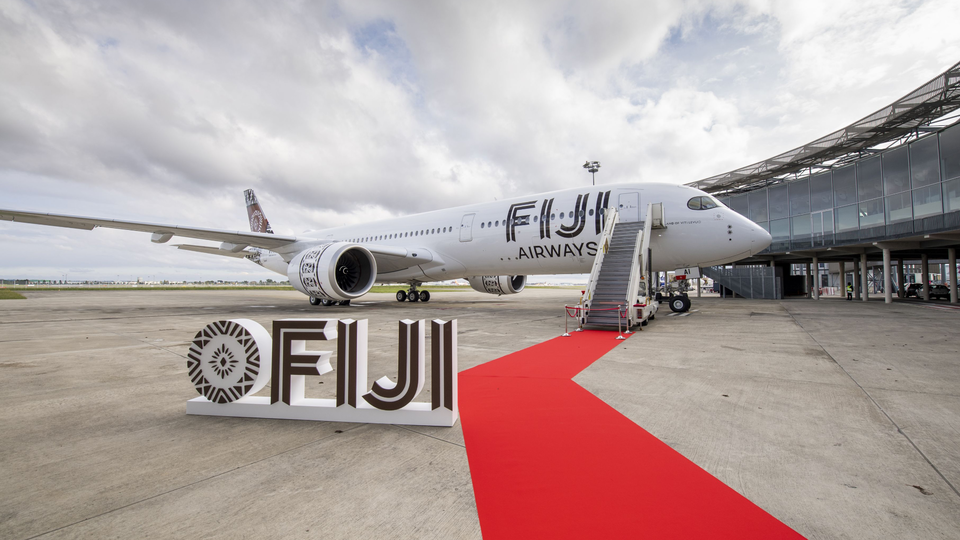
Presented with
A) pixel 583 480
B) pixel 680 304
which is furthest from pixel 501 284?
pixel 583 480

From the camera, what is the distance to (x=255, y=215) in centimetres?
2195

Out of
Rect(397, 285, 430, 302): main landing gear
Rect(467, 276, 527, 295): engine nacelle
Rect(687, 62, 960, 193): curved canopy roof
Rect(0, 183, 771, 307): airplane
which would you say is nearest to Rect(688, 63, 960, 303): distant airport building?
Rect(687, 62, 960, 193): curved canopy roof

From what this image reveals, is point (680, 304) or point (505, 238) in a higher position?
point (505, 238)

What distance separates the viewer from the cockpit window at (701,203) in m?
10.2

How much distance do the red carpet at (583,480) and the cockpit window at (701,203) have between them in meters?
8.53

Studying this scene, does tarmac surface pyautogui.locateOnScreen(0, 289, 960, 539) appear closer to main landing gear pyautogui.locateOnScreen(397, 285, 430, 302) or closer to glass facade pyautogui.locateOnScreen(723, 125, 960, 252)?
main landing gear pyautogui.locateOnScreen(397, 285, 430, 302)

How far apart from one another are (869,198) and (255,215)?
3068 cm

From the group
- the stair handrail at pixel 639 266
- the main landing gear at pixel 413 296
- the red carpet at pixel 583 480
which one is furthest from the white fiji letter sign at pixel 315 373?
the main landing gear at pixel 413 296

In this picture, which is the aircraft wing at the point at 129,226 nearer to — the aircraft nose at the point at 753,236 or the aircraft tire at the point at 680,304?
the aircraft tire at the point at 680,304

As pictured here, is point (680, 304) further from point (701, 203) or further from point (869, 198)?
point (869, 198)

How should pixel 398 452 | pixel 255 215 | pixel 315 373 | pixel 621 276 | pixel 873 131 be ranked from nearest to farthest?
1. pixel 398 452
2. pixel 315 373
3. pixel 621 276
4. pixel 873 131
5. pixel 255 215

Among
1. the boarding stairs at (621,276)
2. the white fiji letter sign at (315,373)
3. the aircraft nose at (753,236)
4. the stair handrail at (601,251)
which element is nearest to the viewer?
the white fiji letter sign at (315,373)

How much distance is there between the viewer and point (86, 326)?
9.10 meters

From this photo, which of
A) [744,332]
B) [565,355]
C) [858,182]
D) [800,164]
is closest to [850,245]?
[858,182]
